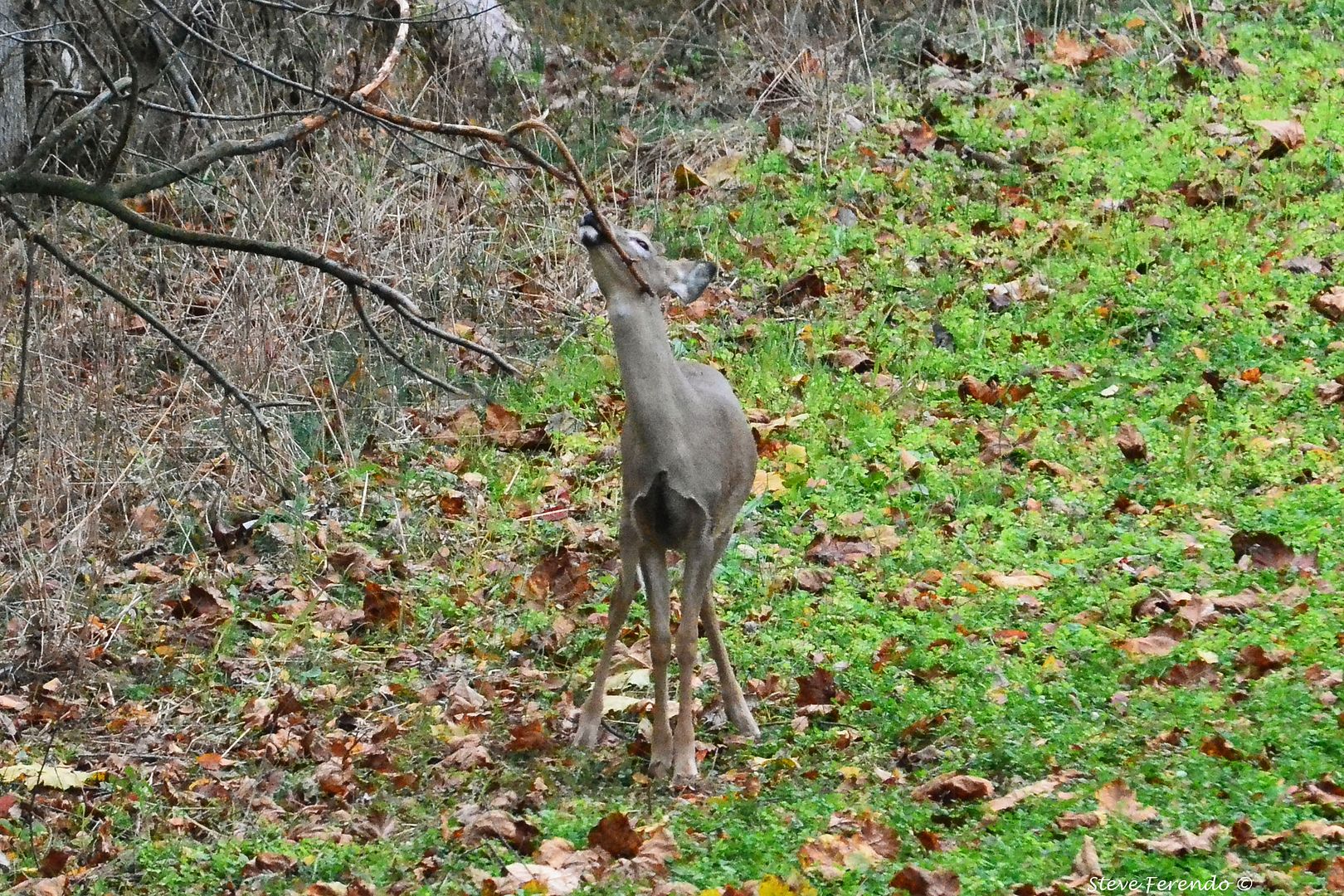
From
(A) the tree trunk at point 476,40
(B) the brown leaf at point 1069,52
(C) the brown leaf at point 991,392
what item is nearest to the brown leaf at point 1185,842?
(C) the brown leaf at point 991,392

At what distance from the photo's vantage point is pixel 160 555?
8.14m

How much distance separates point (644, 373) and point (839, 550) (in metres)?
2.16

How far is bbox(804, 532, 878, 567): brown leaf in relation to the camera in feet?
25.3

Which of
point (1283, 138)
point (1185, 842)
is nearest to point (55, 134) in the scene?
point (1185, 842)

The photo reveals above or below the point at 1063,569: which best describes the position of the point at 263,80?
above

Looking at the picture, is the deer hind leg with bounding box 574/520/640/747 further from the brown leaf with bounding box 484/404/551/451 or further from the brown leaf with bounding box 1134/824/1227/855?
the brown leaf with bounding box 484/404/551/451

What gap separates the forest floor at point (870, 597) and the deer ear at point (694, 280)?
5.27 ft

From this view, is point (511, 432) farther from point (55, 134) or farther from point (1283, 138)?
point (1283, 138)

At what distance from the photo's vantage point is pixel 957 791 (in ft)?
16.9

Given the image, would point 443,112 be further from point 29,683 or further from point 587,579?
point 29,683

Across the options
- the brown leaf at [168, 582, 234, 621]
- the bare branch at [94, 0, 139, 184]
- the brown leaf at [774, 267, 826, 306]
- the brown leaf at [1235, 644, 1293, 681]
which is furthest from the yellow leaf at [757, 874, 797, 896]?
the brown leaf at [774, 267, 826, 306]

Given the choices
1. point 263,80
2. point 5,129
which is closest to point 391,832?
point 5,129

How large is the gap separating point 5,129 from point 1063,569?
6349mm

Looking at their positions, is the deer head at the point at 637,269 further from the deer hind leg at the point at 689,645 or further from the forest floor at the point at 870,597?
the forest floor at the point at 870,597
